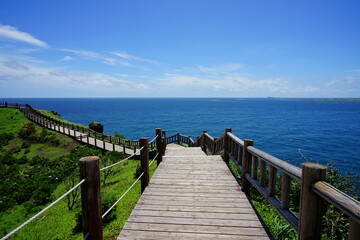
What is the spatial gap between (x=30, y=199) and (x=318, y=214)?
42.8 feet

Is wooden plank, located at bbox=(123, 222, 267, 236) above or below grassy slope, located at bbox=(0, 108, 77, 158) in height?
above

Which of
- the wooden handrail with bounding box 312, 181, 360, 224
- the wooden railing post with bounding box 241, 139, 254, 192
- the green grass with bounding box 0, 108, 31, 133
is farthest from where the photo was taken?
the green grass with bounding box 0, 108, 31, 133

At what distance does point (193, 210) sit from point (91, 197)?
7.24 feet

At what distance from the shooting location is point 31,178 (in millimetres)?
13664

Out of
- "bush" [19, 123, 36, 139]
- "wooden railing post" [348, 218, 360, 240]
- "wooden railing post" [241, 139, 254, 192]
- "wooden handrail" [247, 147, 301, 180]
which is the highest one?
"wooden handrail" [247, 147, 301, 180]

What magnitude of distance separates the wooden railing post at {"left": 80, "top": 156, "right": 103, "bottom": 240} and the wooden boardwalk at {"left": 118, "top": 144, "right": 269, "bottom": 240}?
76cm

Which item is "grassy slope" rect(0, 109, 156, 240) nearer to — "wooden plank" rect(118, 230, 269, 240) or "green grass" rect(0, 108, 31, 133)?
"wooden plank" rect(118, 230, 269, 240)

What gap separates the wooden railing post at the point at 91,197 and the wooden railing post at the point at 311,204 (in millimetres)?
2542

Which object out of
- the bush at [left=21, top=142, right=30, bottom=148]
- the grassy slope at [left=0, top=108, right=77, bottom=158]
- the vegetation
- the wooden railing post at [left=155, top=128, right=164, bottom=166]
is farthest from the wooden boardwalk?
the bush at [left=21, top=142, right=30, bottom=148]

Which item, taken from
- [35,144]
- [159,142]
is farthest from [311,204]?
[35,144]

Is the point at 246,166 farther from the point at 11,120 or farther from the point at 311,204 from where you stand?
the point at 11,120

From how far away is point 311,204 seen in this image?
7.80ft

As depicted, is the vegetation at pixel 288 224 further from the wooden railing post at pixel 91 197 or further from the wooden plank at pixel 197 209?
the wooden railing post at pixel 91 197

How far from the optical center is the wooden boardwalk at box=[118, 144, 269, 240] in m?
3.28
